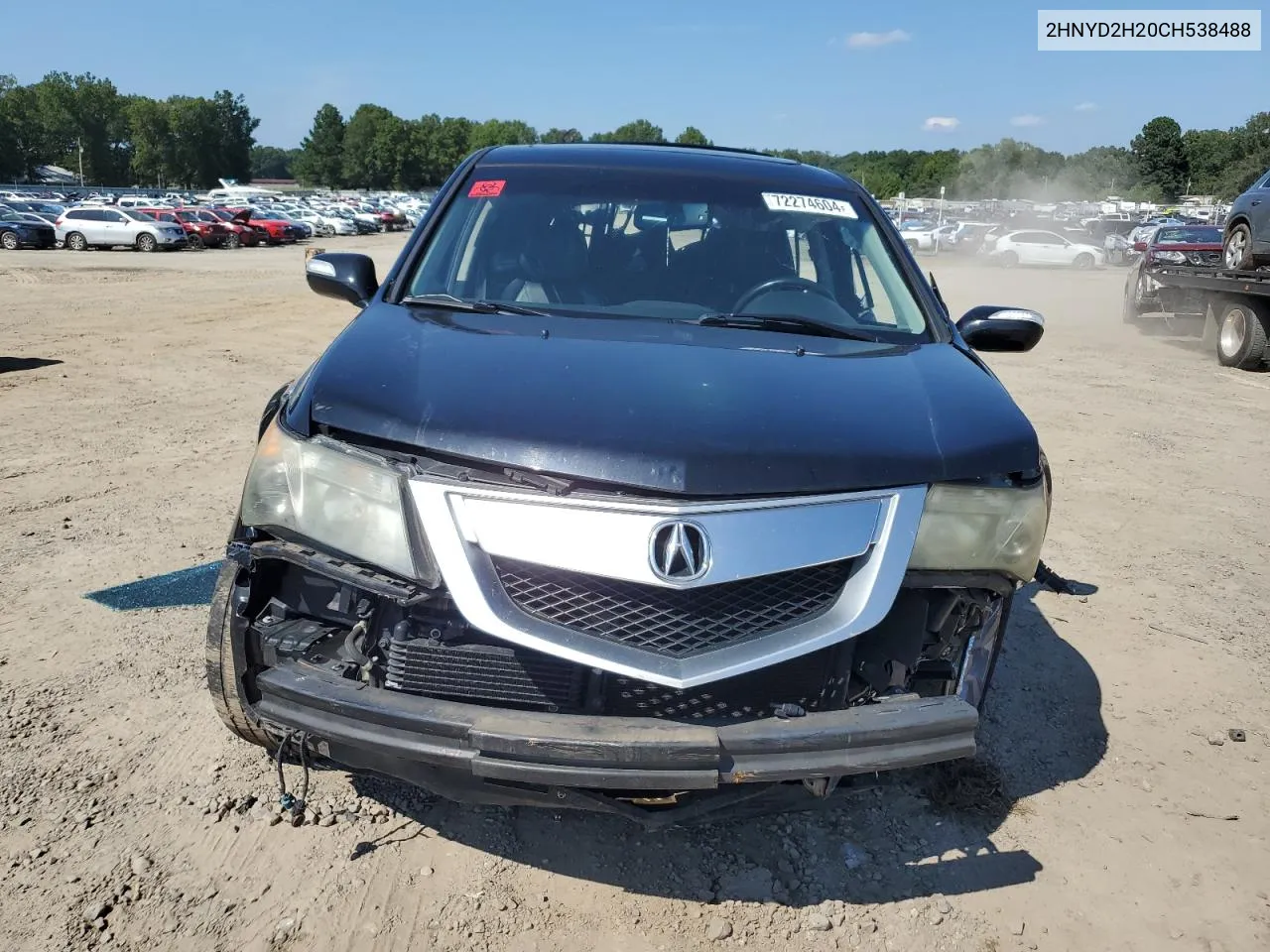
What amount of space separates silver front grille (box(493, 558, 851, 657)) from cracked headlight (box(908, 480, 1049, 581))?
417 mm

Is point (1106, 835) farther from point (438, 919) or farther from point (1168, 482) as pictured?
point (1168, 482)

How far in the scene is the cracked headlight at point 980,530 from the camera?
7.88 feet

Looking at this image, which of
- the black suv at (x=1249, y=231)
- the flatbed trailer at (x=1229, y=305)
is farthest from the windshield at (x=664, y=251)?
the black suv at (x=1249, y=231)

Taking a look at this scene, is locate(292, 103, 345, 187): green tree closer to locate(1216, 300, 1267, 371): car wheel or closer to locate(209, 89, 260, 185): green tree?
locate(209, 89, 260, 185): green tree

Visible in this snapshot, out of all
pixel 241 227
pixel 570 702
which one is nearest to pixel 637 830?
pixel 570 702

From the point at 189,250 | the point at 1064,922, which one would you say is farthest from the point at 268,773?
the point at 189,250

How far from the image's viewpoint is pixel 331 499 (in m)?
2.36

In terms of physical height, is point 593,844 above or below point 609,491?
below

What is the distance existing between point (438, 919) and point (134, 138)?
143137mm

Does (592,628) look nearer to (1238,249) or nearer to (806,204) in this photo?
(806,204)

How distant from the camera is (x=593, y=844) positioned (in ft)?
9.27

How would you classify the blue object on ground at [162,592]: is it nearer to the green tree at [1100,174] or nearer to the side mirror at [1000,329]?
the side mirror at [1000,329]

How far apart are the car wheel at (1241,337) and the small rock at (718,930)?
13.5 meters

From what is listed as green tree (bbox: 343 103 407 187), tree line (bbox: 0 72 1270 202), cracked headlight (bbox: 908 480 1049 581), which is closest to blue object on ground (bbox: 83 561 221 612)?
cracked headlight (bbox: 908 480 1049 581)
